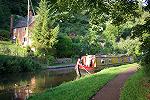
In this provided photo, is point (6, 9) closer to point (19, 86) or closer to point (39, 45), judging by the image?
point (39, 45)

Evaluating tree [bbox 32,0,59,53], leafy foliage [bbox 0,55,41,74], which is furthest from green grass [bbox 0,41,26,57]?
leafy foliage [bbox 0,55,41,74]

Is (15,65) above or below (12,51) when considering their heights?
below

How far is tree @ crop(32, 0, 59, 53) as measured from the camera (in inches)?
1924

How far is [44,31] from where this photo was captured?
160 feet

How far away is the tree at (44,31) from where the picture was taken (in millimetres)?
48875

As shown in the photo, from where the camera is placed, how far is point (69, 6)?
11.2 meters

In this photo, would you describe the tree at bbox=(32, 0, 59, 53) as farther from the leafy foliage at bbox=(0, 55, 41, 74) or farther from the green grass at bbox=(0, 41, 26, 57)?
the leafy foliage at bbox=(0, 55, 41, 74)

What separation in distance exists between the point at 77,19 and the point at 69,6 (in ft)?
211

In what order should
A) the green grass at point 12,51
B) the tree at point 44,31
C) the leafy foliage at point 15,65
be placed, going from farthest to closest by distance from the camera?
1. the tree at point 44,31
2. the green grass at point 12,51
3. the leafy foliage at point 15,65

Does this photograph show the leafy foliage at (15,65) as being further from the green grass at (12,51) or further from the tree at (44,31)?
the tree at (44,31)

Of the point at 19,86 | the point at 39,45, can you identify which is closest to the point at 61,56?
the point at 39,45

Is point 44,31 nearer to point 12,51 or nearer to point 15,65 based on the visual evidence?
point 12,51

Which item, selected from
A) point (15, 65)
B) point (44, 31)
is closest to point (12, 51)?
point (44, 31)

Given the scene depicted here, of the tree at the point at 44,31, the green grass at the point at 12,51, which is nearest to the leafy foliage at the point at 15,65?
the green grass at the point at 12,51
